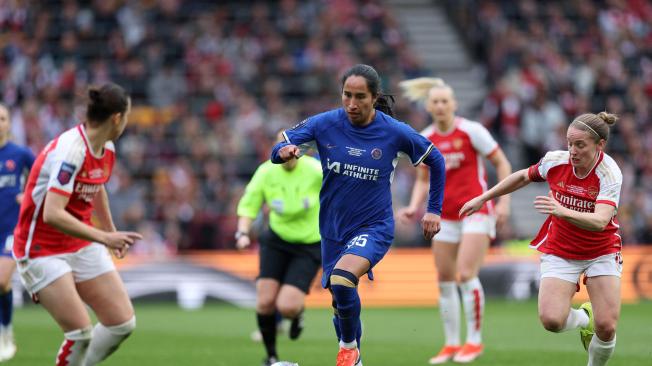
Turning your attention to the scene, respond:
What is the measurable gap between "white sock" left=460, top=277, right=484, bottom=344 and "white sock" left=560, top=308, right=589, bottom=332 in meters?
2.36

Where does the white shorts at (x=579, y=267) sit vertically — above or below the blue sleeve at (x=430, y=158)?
below

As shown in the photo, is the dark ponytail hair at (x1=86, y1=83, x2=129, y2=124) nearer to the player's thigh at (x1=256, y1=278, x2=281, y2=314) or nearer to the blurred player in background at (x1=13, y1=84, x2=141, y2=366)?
the blurred player in background at (x1=13, y1=84, x2=141, y2=366)

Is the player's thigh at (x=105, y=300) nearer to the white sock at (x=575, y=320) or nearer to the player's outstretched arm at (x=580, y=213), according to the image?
the player's outstretched arm at (x=580, y=213)

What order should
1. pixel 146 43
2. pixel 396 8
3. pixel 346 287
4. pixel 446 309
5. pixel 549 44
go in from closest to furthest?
pixel 346 287 → pixel 446 309 → pixel 146 43 → pixel 549 44 → pixel 396 8

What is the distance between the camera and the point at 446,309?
1130 cm

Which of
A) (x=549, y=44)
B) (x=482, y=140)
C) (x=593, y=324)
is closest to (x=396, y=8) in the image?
(x=549, y=44)

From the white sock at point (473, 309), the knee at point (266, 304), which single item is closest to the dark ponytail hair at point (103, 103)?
the knee at point (266, 304)

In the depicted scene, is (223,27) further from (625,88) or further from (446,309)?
(446,309)

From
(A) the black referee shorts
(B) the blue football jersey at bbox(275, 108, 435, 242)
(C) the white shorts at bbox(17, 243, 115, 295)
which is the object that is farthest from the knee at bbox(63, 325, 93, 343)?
(A) the black referee shorts

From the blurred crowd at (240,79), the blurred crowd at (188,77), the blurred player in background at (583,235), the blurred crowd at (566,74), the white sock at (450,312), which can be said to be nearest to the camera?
the blurred player in background at (583,235)

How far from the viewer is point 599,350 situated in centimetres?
849

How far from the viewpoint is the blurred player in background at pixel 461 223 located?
1126 centimetres

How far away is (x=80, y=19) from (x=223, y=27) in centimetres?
354

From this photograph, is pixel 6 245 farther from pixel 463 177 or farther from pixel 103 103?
pixel 463 177
